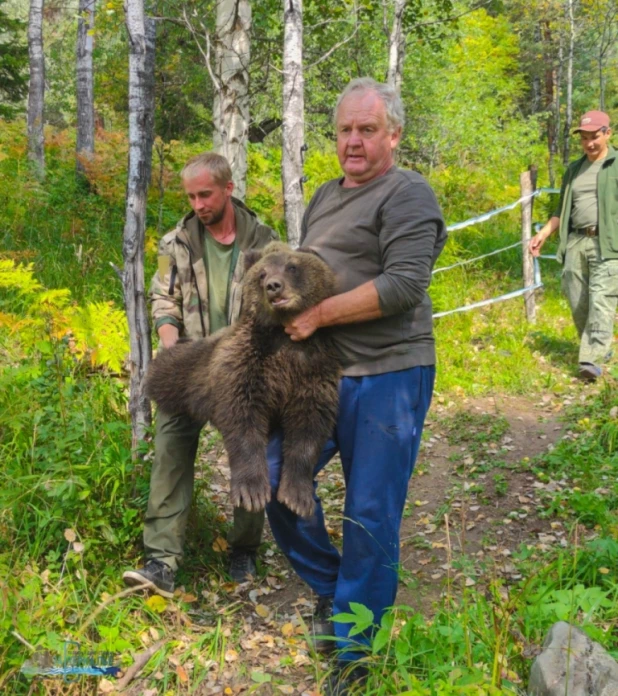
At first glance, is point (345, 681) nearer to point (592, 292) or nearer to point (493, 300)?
point (592, 292)

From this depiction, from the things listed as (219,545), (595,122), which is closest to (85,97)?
(595,122)

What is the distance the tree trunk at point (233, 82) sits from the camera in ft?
21.0

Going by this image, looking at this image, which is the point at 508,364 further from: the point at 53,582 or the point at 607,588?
the point at 53,582

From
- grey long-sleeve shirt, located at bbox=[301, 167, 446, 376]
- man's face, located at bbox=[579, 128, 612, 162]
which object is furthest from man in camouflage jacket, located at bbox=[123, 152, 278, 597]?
man's face, located at bbox=[579, 128, 612, 162]

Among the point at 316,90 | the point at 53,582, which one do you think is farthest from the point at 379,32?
the point at 53,582

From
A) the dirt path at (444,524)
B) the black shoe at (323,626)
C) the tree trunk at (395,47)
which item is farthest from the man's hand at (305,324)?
the tree trunk at (395,47)

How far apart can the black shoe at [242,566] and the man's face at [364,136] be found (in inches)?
99.9

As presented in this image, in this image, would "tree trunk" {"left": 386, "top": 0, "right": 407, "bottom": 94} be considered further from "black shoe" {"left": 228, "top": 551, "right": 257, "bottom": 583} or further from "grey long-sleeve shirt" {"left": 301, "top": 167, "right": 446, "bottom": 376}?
"black shoe" {"left": 228, "top": 551, "right": 257, "bottom": 583}

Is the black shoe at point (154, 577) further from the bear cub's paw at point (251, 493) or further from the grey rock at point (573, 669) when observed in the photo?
the grey rock at point (573, 669)

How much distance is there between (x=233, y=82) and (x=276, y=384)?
420 cm

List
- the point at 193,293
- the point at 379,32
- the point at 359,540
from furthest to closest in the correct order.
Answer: the point at 379,32
the point at 193,293
the point at 359,540

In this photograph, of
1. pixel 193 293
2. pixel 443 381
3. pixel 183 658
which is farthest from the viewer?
pixel 443 381

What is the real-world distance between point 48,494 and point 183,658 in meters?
1.16

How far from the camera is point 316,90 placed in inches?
622
